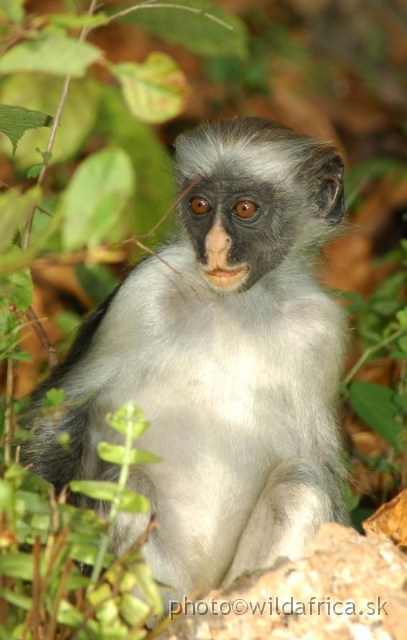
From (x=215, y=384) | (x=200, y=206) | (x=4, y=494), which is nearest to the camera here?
(x=4, y=494)

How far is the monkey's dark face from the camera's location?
163 inches

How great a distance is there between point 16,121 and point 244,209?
1.12 meters

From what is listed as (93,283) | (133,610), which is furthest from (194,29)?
(133,610)

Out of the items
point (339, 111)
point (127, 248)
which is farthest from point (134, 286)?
point (339, 111)

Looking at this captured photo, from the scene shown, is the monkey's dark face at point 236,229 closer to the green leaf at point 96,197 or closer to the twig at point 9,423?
the twig at point 9,423

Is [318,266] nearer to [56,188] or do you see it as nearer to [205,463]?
[205,463]

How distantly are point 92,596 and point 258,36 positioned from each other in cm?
931

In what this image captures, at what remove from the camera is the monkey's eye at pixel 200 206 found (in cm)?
442

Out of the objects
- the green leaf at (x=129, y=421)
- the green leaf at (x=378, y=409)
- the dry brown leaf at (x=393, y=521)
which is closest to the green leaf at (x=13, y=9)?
the green leaf at (x=129, y=421)

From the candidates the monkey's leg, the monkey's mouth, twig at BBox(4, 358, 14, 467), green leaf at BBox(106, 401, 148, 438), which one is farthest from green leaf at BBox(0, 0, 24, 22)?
the monkey's leg

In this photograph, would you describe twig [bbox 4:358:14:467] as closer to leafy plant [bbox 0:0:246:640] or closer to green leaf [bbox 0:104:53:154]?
leafy plant [bbox 0:0:246:640]

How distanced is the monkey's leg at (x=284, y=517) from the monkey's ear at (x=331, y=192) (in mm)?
1187

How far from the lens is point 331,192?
4902 mm

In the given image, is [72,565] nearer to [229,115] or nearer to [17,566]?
[17,566]
